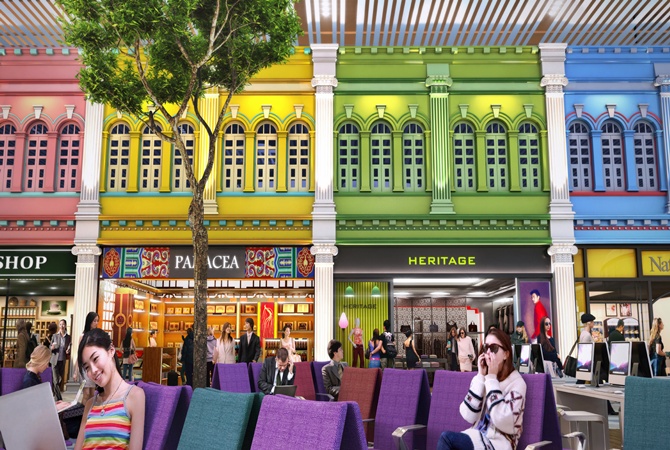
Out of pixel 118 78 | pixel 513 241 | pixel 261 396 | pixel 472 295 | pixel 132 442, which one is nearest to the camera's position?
pixel 261 396

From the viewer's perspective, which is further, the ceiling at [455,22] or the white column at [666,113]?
the white column at [666,113]

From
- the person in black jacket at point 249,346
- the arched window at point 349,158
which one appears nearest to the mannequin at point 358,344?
the arched window at point 349,158

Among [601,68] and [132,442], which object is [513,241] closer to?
[601,68]

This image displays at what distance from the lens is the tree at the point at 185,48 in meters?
10.8

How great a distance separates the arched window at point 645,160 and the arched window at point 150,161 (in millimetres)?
11323

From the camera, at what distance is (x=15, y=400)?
11.0ft

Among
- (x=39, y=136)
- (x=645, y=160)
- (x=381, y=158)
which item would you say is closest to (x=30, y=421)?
(x=381, y=158)

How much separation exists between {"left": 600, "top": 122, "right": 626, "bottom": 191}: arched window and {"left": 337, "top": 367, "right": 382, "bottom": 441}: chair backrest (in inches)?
457

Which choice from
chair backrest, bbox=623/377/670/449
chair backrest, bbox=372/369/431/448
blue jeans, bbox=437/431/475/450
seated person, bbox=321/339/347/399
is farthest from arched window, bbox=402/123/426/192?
chair backrest, bbox=623/377/670/449

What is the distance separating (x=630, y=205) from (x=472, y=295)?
17.1ft

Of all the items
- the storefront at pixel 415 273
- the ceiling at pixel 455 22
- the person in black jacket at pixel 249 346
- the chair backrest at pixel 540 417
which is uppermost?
the ceiling at pixel 455 22

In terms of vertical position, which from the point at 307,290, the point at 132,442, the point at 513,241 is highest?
the point at 513,241

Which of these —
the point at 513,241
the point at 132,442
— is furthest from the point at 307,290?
the point at 132,442

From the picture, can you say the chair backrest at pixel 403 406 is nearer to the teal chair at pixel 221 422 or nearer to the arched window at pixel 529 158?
the teal chair at pixel 221 422
